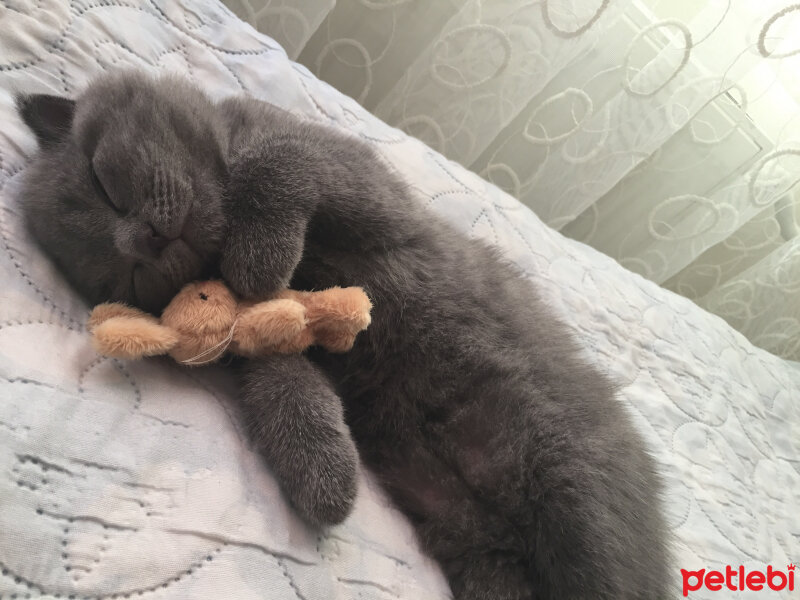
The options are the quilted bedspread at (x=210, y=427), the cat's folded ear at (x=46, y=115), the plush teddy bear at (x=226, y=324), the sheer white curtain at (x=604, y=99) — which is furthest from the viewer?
the sheer white curtain at (x=604, y=99)

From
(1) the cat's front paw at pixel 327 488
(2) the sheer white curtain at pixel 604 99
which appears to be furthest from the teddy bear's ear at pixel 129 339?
(2) the sheer white curtain at pixel 604 99

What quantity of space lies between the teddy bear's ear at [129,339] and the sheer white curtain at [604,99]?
1.09 metres

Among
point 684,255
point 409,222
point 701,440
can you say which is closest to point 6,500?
point 409,222

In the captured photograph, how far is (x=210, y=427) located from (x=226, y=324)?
115 millimetres

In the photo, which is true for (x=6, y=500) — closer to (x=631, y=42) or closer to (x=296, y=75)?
(x=296, y=75)

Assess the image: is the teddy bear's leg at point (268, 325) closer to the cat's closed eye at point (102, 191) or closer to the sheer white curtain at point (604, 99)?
the cat's closed eye at point (102, 191)

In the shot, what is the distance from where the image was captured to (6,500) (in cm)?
39

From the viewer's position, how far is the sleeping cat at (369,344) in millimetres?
612

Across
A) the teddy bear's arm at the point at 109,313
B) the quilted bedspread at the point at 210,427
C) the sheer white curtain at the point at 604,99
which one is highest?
the sheer white curtain at the point at 604,99

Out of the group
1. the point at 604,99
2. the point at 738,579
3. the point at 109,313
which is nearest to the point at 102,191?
the point at 109,313

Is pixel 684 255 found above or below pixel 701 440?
above

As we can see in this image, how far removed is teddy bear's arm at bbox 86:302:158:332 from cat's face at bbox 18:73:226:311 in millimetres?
38

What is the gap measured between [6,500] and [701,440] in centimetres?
119

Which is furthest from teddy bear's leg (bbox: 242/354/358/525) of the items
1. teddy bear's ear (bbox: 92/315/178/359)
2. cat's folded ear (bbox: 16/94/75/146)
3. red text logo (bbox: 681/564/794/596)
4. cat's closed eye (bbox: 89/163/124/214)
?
red text logo (bbox: 681/564/794/596)
